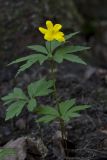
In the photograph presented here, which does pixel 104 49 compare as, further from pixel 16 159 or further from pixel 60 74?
pixel 16 159

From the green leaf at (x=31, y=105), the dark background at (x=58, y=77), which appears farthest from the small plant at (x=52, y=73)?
the dark background at (x=58, y=77)

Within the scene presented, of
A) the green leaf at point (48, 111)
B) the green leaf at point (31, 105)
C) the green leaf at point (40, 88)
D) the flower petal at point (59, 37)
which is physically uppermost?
the flower petal at point (59, 37)

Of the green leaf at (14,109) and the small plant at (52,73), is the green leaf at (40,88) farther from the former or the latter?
the green leaf at (14,109)

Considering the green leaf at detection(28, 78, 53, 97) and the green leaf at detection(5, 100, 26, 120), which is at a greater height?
the green leaf at detection(28, 78, 53, 97)

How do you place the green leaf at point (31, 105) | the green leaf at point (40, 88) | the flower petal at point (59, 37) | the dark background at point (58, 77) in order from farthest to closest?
1. the dark background at point (58, 77)
2. the green leaf at point (40, 88)
3. the green leaf at point (31, 105)
4. the flower petal at point (59, 37)

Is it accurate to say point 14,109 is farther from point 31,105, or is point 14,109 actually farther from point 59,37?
point 59,37

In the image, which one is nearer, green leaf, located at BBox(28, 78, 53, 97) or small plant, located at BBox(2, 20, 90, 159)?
small plant, located at BBox(2, 20, 90, 159)

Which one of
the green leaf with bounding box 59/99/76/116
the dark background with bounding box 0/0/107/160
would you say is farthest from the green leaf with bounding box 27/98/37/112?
the dark background with bounding box 0/0/107/160

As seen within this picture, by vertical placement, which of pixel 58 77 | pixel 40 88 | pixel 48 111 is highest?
pixel 58 77

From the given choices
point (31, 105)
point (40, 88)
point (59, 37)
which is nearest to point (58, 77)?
point (40, 88)

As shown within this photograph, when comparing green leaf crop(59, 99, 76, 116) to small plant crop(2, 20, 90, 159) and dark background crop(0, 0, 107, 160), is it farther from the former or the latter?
dark background crop(0, 0, 107, 160)

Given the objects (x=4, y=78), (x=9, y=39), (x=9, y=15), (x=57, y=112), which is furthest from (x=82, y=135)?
(x=9, y=15)
